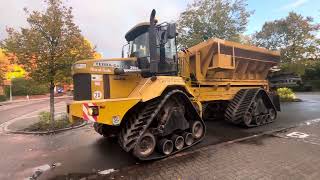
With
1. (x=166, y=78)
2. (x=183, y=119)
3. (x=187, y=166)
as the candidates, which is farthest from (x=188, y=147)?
(x=166, y=78)

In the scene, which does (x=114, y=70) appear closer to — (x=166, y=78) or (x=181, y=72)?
(x=166, y=78)

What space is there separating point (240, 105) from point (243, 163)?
3652 mm

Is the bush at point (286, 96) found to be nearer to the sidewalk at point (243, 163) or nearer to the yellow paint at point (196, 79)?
the yellow paint at point (196, 79)

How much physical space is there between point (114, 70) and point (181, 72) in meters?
2.51

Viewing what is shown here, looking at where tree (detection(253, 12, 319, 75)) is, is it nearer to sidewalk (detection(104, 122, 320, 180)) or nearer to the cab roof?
sidewalk (detection(104, 122, 320, 180))

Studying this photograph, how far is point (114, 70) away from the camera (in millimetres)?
5961

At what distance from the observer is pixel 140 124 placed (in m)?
5.74

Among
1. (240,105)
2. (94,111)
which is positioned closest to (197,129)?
(240,105)

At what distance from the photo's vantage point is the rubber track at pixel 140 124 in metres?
5.52

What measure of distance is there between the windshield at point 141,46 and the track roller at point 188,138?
223 centimetres

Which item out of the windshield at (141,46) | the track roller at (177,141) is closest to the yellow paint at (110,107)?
the track roller at (177,141)

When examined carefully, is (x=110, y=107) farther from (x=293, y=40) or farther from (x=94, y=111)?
(x=293, y=40)

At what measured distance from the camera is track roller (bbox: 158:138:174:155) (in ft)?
19.6

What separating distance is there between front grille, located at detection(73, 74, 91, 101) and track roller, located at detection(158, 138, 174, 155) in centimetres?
194
